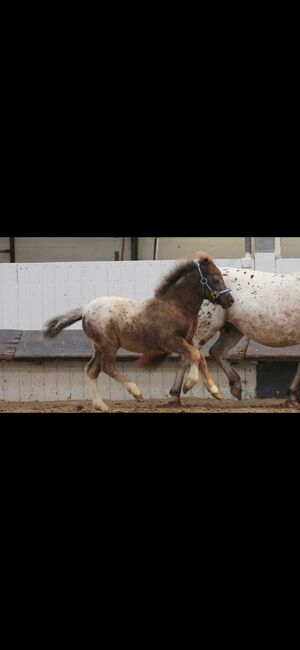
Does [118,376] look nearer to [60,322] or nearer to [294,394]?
[60,322]

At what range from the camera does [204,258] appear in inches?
314

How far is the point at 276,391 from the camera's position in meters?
8.52

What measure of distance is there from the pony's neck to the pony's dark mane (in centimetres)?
3

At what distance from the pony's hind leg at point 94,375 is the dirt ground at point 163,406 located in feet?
0.24

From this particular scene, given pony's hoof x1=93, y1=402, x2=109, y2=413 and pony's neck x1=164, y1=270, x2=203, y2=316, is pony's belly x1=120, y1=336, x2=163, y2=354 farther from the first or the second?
pony's hoof x1=93, y1=402, x2=109, y2=413

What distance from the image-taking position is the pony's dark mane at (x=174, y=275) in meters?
8.02

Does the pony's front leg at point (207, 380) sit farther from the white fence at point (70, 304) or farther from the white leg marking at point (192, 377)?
the white fence at point (70, 304)

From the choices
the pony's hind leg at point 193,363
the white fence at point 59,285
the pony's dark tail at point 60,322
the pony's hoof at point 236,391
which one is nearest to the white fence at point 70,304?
the white fence at point 59,285

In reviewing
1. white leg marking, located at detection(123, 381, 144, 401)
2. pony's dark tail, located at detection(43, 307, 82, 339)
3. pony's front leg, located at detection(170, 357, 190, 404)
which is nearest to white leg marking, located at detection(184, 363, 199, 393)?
pony's front leg, located at detection(170, 357, 190, 404)

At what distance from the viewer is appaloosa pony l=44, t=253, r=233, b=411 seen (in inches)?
313

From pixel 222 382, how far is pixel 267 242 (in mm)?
1278

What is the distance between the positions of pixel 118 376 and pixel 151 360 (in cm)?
31

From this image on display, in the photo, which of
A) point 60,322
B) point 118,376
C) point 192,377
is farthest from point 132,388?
point 60,322

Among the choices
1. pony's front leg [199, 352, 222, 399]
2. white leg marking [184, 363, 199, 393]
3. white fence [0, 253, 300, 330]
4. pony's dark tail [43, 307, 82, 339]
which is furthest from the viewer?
white fence [0, 253, 300, 330]
